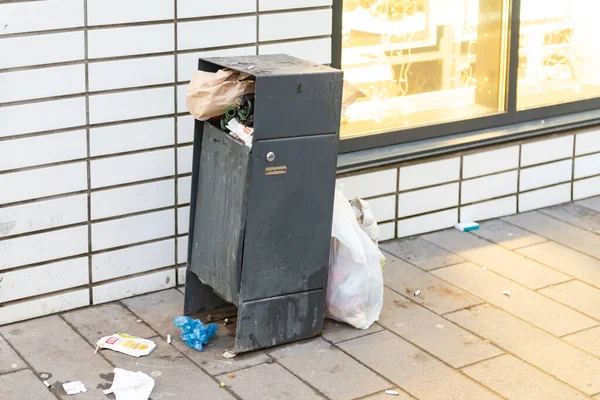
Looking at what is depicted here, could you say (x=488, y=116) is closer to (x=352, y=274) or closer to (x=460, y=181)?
(x=460, y=181)

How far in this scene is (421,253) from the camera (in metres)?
5.81

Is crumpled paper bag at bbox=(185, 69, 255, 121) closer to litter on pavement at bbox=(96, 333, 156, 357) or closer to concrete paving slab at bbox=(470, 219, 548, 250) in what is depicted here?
litter on pavement at bbox=(96, 333, 156, 357)

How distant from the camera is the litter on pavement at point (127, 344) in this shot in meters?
4.54

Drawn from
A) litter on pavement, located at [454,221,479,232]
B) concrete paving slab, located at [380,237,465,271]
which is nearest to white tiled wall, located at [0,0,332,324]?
concrete paving slab, located at [380,237,465,271]

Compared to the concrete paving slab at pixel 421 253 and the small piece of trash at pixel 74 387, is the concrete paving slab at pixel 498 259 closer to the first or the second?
the concrete paving slab at pixel 421 253

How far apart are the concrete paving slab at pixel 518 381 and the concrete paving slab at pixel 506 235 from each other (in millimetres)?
1466

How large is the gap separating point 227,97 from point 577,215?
2.97 metres

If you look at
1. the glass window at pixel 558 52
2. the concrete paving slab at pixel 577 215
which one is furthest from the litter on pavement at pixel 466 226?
the glass window at pixel 558 52

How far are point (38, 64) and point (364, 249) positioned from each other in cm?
173

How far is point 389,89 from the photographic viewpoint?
5.95 meters

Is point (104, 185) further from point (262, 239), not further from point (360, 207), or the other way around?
point (360, 207)

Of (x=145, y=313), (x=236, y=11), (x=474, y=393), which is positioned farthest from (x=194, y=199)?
(x=474, y=393)

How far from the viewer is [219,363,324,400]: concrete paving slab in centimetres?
425

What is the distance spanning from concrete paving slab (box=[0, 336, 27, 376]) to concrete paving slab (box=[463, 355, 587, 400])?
196 centimetres
